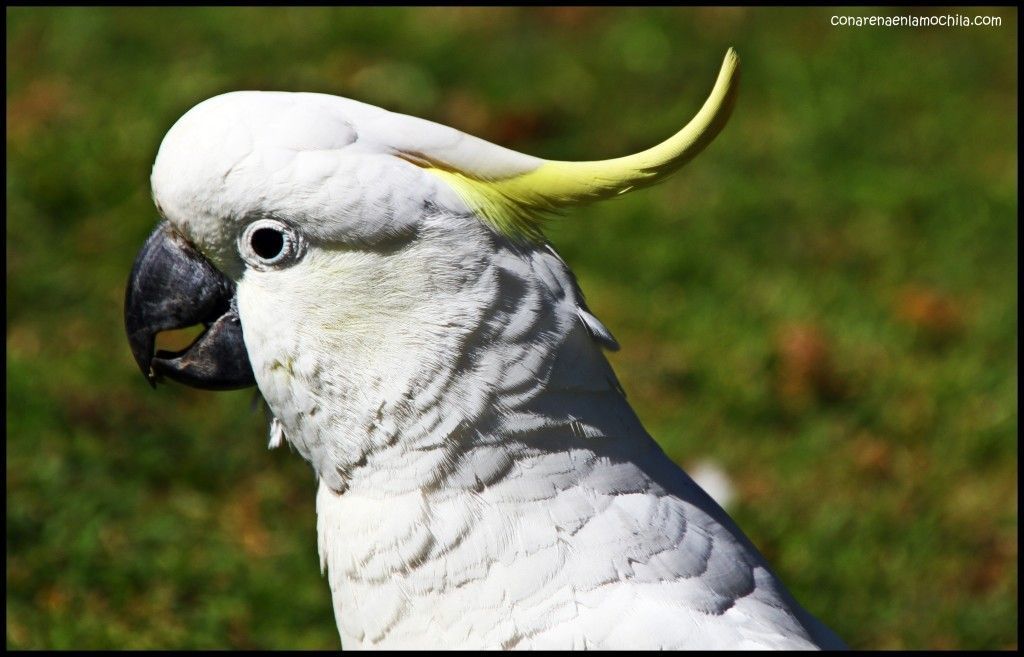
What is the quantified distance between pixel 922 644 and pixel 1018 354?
4.46 feet

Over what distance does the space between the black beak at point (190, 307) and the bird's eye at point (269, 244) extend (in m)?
0.10

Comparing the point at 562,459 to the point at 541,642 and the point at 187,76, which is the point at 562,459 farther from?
the point at 187,76

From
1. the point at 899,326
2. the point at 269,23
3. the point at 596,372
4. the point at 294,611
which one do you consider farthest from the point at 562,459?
the point at 269,23

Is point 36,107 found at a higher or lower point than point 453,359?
lower

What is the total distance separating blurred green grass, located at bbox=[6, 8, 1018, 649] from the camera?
2752 millimetres

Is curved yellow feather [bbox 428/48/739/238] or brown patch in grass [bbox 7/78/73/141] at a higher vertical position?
curved yellow feather [bbox 428/48/739/238]

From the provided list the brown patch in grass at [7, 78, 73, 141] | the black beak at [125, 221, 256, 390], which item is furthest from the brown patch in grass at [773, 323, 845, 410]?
the brown patch in grass at [7, 78, 73, 141]

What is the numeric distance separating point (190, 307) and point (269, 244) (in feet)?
0.67

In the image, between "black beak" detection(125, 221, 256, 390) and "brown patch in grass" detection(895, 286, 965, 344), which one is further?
"brown patch in grass" detection(895, 286, 965, 344)

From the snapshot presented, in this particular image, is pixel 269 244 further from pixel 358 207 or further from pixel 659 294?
pixel 659 294

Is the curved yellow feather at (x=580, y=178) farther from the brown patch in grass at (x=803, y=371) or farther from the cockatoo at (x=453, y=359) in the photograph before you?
the brown patch in grass at (x=803, y=371)

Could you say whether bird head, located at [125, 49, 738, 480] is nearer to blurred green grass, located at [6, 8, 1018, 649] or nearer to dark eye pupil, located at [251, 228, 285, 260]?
dark eye pupil, located at [251, 228, 285, 260]

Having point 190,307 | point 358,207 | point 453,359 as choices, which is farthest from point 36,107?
point 453,359

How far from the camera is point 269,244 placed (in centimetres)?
166
